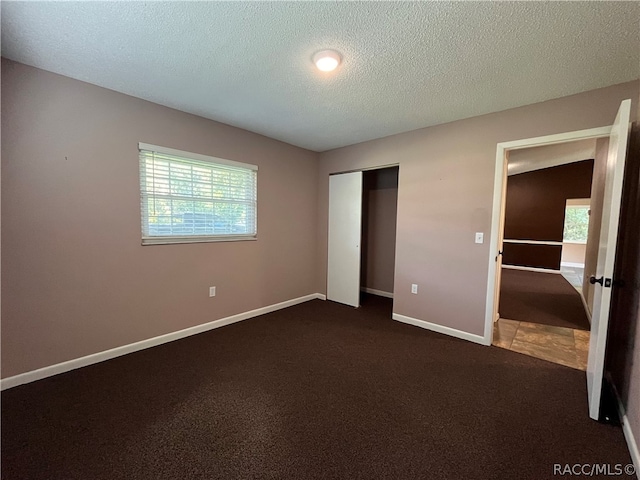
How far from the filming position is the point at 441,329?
3096mm

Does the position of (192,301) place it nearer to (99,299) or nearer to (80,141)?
(99,299)

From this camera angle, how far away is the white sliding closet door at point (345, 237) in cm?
393

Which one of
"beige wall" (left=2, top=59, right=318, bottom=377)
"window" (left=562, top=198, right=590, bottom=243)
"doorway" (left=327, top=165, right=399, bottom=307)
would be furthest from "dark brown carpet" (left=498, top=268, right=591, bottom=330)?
"beige wall" (left=2, top=59, right=318, bottom=377)

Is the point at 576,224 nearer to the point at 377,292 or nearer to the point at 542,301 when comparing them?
the point at 542,301

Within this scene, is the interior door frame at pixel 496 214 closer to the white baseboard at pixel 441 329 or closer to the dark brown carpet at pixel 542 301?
the white baseboard at pixel 441 329

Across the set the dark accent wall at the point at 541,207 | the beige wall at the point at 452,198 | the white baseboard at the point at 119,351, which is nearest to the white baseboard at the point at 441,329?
the beige wall at the point at 452,198

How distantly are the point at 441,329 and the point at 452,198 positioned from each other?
1.53m

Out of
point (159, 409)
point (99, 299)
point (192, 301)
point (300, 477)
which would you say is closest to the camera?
point (300, 477)

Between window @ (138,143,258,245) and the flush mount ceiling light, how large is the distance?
Answer: 67.0 inches

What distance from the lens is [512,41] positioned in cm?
162

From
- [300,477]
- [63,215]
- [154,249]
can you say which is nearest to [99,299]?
[154,249]

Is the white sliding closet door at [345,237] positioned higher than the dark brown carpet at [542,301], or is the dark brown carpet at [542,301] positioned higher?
the white sliding closet door at [345,237]

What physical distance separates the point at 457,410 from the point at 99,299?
9.94 ft

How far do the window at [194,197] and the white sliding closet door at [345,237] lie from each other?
130 cm
